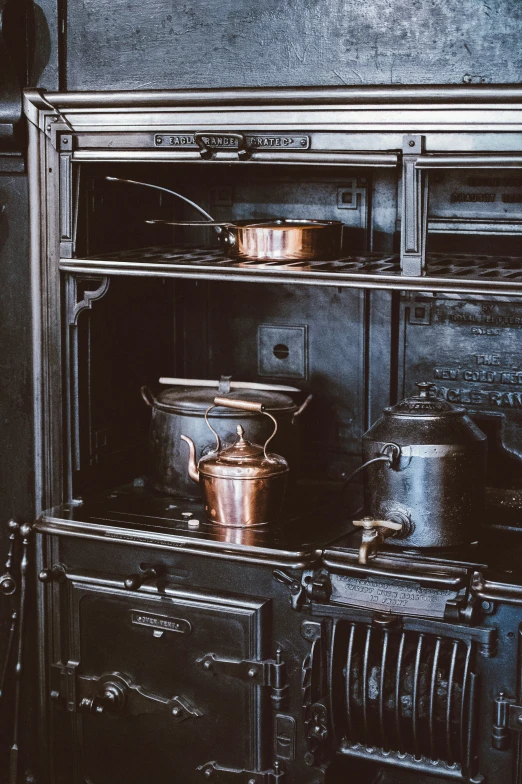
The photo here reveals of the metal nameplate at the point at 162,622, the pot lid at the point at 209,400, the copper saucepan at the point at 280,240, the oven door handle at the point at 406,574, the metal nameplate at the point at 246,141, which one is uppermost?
the metal nameplate at the point at 246,141

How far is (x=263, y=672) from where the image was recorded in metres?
2.82

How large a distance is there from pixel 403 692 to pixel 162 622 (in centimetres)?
68

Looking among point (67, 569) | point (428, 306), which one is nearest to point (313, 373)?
point (428, 306)

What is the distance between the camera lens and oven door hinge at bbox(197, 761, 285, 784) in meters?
2.87

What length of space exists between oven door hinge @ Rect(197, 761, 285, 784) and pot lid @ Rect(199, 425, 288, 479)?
30.0 inches

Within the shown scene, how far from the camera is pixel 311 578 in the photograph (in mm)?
2760

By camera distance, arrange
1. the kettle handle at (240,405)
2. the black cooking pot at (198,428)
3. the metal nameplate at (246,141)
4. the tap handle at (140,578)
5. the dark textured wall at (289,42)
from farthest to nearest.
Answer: the black cooking pot at (198,428)
the kettle handle at (240,405)
the tap handle at (140,578)
the metal nameplate at (246,141)
the dark textured wall at (289,42)

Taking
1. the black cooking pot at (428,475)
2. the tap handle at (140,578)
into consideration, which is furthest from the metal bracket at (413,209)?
the tap handle at (140,578)

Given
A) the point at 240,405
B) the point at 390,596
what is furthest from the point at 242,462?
the point at 390,596

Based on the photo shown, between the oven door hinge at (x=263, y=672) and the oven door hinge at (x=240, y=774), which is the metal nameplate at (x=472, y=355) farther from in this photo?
the oven door hinge at (x=240, y=774)

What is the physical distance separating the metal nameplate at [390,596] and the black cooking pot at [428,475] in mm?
136

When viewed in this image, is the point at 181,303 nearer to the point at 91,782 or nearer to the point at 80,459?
the point at 80,459

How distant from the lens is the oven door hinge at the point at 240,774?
9.40 feet

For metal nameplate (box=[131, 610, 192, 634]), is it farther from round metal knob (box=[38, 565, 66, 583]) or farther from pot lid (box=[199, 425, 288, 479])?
pot lid (box=[199, 425, 288, 479])
